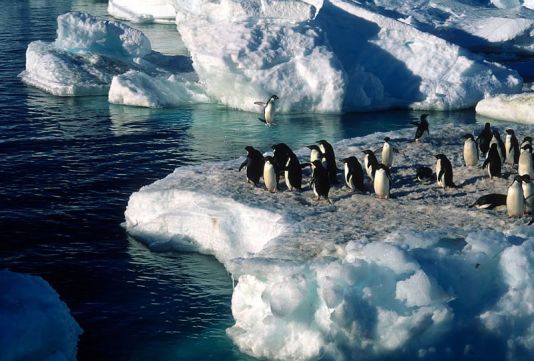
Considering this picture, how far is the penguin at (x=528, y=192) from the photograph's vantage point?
48.4 feet

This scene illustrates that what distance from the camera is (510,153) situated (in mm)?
18016

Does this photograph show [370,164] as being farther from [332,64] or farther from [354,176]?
[332,64]

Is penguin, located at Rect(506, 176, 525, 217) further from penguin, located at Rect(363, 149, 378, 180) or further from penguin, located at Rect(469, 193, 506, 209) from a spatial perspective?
penguin, located at Rect(363, 149, 378, 180)

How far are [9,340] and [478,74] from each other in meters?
20.8

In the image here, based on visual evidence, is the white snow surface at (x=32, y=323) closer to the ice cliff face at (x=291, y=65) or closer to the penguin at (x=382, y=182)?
the penguin at (x=382, y=182)

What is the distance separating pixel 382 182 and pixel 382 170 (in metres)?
0.21

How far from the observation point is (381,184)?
15.6 meters

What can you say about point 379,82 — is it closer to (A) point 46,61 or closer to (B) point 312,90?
(B) point 312,90

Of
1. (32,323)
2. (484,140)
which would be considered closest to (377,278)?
(32,323)

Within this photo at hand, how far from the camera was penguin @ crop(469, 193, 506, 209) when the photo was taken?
14.8 metres

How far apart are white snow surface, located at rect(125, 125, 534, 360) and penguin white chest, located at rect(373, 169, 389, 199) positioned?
258 mm

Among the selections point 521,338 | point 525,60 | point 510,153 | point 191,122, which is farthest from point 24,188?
point 525,60

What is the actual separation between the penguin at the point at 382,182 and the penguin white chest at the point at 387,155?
81.0 inches

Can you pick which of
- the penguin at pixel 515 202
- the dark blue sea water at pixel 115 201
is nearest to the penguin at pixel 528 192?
the penguin at pixel 515 202
